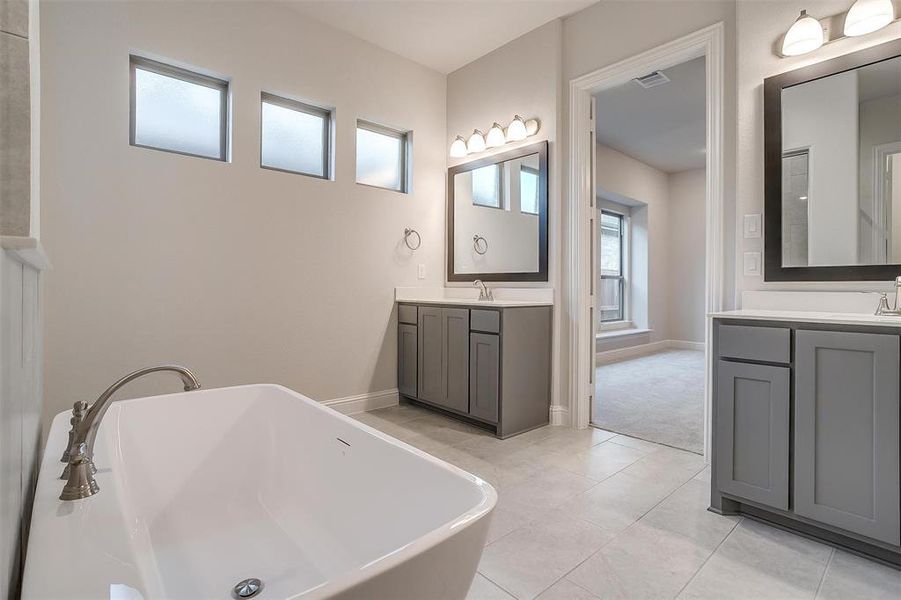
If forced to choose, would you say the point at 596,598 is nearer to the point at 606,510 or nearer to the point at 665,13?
the point at 606,510

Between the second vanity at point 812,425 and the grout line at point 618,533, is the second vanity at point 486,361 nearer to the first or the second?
the grout line at point 618,533

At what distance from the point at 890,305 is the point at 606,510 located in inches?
58.6

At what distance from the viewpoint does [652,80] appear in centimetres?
372

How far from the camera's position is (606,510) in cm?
193

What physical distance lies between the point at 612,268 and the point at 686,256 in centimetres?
125

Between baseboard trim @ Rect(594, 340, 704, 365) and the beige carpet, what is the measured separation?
0.13 metres

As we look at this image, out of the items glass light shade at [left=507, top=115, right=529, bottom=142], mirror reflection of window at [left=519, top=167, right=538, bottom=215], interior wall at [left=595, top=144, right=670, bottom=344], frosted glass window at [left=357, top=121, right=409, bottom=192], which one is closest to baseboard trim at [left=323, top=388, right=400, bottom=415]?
frosted glass window at [left=357, top=121, right=409, bottom=192]

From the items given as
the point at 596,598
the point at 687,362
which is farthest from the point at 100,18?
the point at 687,362

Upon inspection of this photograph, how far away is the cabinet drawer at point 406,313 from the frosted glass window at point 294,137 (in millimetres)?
1181

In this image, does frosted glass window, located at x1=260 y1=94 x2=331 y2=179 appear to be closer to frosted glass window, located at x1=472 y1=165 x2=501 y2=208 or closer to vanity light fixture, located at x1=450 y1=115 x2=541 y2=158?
vanity light fixture, located at x1=450 y1=115 x2=541 y2=158

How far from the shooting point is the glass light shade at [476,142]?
11.9 ft

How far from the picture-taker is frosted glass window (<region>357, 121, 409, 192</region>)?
356 cm

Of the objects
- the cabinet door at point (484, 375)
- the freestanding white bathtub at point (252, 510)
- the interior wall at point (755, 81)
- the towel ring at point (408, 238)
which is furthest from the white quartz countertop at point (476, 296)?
the freestanding white bathtub at point (252, 510)

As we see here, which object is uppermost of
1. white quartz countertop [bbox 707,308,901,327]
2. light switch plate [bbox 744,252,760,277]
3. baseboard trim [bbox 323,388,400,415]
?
light switch plate [bbox 744,252,760,277]
